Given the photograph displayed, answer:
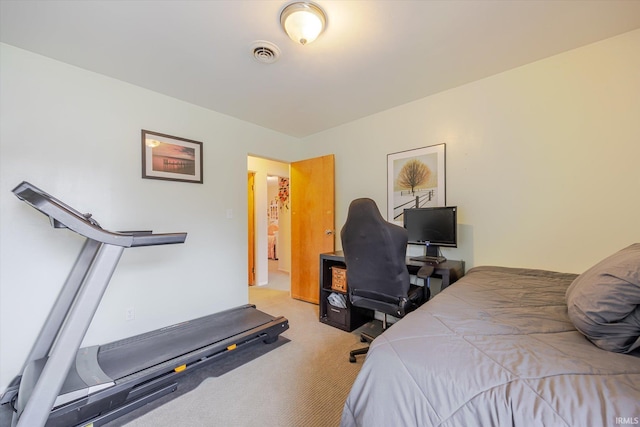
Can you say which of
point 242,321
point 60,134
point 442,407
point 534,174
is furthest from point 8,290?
point 534,174

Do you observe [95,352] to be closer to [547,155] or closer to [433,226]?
[433,226]

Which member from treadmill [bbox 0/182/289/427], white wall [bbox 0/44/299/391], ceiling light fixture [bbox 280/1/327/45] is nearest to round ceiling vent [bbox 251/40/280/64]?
ceiling light fixture [bbox 280/1/327/45]

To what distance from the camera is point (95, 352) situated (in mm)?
1863

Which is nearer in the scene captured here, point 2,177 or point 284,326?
point 2,177

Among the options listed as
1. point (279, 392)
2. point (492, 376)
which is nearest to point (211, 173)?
point (279, 392)

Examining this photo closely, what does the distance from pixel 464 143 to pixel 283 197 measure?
170 inches

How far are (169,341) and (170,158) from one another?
5.68ft

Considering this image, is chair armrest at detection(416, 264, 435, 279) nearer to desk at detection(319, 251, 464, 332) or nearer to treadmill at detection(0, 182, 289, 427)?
desk at detection(319, 251, 464, 332)

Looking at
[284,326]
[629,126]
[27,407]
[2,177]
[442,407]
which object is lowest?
[284,326]

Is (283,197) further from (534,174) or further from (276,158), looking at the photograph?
(534,174)

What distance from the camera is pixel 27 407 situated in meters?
1.17

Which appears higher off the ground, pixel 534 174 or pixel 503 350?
pixel 534 174

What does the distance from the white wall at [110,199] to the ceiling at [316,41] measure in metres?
0.25

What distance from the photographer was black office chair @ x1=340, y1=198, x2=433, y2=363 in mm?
1777
